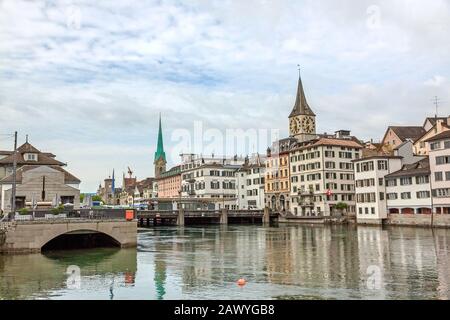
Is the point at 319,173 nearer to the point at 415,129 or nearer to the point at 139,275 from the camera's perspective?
the point at 415,129

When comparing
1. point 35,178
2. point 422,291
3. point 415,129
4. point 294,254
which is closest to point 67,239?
point 35,178

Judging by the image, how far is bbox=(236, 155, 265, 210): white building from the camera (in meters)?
140

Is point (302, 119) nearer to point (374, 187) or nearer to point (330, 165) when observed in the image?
point (330, 165)

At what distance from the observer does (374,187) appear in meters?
91.7

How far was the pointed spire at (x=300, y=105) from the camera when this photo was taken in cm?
16150

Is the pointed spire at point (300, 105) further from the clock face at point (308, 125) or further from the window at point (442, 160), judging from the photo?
the window at point (442, 160)

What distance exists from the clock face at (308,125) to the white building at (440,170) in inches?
3206

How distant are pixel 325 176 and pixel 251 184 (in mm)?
38126

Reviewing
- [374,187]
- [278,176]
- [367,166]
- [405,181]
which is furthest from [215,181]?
[405,181]

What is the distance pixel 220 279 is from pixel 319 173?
85.4 m

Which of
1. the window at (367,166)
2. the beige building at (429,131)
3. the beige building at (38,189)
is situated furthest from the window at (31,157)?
the beige building at (429,131)

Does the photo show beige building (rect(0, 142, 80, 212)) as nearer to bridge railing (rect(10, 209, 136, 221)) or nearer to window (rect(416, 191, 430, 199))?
bridge railing (rect(10, 209, 136, 221))

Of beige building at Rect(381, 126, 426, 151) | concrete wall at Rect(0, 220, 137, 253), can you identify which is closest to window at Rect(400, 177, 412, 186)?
beige building at Rect(381, 126, 426, 151)

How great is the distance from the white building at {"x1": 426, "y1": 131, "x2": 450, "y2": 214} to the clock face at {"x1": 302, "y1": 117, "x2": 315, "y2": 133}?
81.4 metres
